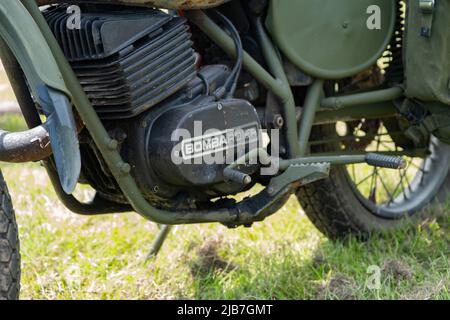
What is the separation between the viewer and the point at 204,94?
7.89 ft

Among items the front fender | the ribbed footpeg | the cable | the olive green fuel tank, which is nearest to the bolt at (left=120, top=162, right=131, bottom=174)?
the front fender

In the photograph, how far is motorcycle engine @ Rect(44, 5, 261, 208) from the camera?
85.4 inches

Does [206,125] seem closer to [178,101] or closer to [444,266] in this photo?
[178,101]

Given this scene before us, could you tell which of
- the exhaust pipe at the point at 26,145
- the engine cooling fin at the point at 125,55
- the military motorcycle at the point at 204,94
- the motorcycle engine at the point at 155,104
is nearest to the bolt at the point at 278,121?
the military motorcycle at the point at 204,94

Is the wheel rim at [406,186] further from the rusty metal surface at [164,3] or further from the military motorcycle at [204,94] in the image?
the rusty metal surface at [164,3]

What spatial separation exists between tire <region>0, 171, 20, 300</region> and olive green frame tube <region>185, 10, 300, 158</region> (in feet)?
2.58

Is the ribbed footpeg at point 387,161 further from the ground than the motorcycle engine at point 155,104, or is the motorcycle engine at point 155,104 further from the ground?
the motorcycle engine at point 155,104

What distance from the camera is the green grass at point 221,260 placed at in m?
2.87

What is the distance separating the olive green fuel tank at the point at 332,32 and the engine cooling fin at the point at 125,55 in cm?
42

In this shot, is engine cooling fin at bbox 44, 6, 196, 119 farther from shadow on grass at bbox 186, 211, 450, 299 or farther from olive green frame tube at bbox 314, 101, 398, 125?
shadow on grass at bbox 186, 211, 450, 299

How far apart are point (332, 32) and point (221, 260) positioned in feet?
3.46

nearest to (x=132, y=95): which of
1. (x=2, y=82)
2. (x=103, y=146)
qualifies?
(x=103, y=146)

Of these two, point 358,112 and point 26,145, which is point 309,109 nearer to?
point 358,112
